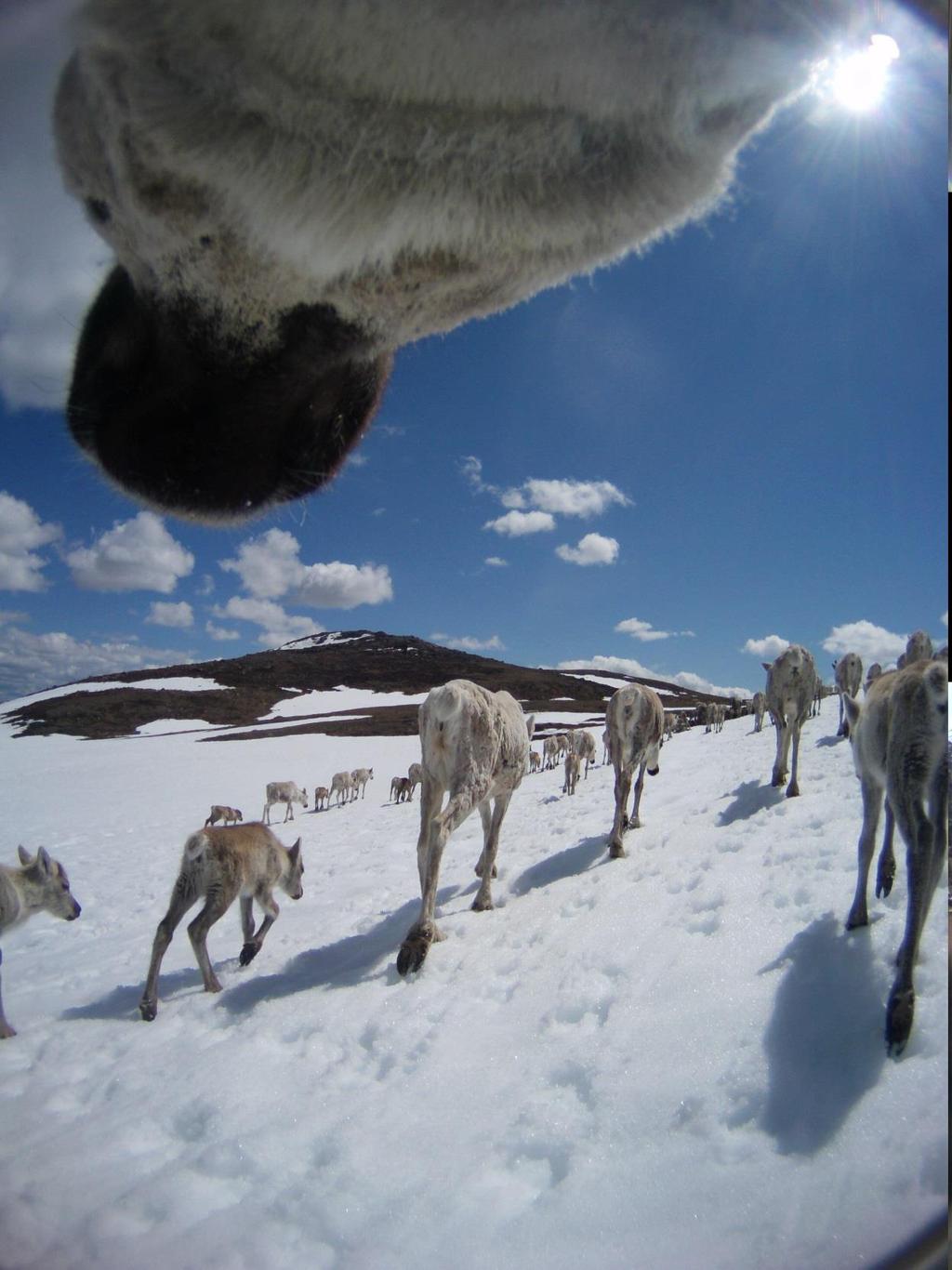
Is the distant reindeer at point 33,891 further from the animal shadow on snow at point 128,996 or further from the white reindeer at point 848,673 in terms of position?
the white reindeer at point 848,673

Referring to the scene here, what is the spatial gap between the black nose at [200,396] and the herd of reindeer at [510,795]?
157cm

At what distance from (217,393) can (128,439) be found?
244 mm

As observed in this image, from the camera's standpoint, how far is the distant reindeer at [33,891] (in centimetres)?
281

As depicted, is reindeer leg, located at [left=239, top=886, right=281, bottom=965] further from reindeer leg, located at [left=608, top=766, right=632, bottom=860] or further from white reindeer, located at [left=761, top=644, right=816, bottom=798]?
white reindeer, located at [left=761, top=644, right=816, bottom=798]

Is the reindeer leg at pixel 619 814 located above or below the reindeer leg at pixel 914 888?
below

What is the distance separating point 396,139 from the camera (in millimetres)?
729

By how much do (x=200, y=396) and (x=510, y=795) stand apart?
3.10 m

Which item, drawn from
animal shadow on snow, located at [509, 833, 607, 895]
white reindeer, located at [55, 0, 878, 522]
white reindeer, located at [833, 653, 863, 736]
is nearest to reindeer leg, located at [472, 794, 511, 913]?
animal shadow on snow, located at [509, 833, 607, 895]

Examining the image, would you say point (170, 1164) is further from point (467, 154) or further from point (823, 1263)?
point (467, 154)

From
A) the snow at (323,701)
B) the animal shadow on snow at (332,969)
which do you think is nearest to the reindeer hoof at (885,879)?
the animal shadow on snow at (332,969)

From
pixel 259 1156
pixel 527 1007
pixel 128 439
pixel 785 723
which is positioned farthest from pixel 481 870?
pixel 128 439

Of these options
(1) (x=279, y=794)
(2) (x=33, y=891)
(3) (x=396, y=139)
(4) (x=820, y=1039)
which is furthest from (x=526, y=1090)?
(1) (x=279, y=794)

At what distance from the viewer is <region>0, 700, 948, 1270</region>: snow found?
41.3 inches

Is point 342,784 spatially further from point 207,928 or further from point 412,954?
point 412,954
